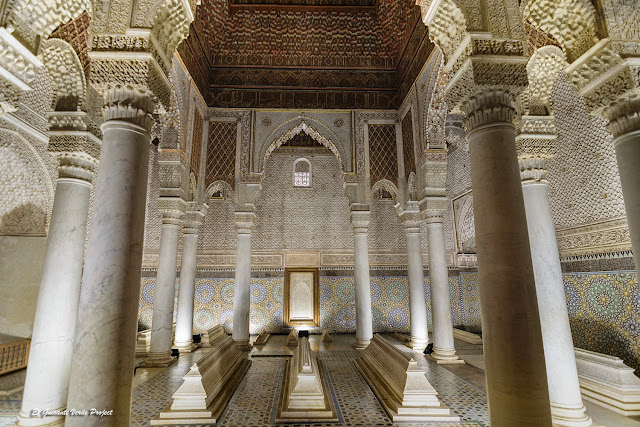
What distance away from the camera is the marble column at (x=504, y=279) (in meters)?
2.49

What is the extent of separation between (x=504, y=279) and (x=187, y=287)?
7.11 m

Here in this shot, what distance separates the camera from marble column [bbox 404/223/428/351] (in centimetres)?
822

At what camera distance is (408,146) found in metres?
8.40

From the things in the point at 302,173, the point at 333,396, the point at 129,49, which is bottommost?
the point at 333,396

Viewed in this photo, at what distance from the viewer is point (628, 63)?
302 centimetres

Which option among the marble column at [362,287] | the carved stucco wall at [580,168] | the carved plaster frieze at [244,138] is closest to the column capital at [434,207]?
the marble column at [362,287]

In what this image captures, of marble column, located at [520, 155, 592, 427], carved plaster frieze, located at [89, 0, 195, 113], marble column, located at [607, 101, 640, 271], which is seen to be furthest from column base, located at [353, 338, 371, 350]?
carved plaster frieze, located at [89, 0, 195, 113]

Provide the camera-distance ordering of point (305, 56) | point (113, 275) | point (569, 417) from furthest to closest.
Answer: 1. point (305, 56)
2. point (569, 417)
3. point (113, 275)

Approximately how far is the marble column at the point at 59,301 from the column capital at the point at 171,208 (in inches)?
118

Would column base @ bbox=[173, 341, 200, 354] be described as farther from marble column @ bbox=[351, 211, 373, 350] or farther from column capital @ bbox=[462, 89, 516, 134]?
column capital @ bbox=[462, 89, 516, 134]

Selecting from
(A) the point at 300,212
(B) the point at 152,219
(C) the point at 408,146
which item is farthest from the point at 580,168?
(B) the point at 152,219

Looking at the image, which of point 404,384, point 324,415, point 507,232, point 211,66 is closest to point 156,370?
point 324,415

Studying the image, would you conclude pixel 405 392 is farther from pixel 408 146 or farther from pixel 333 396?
pixel 408 146

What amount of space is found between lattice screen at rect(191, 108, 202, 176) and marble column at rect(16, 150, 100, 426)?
3.88 meters
